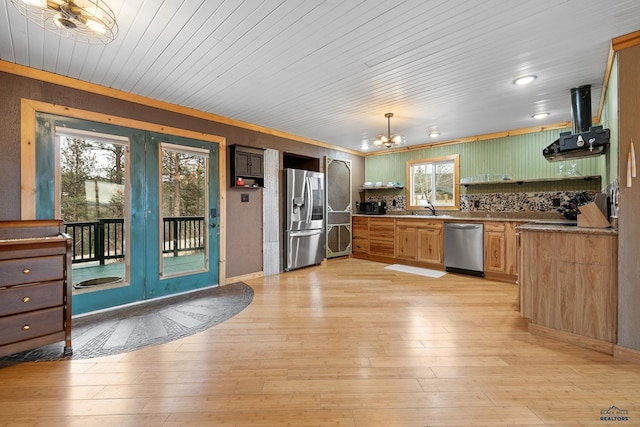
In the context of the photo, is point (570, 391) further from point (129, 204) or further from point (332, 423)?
point (129, 204)

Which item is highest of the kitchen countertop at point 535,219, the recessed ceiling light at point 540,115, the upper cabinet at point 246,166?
the recessed ceiling light at point 540,115

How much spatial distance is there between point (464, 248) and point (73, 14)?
5.24m

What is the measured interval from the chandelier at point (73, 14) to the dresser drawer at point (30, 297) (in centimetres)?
183

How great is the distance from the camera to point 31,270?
82.1 inches

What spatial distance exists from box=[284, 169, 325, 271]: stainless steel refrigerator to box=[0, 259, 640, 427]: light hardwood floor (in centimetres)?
223

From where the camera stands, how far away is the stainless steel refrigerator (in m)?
5.02

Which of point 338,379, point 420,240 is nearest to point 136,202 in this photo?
point 338,379

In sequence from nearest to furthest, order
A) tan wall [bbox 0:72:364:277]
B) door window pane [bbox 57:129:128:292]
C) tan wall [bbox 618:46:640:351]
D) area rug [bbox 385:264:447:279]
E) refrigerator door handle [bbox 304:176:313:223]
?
tan wall [bbox 618:46:640:351], tan wall [bbox 0:72:364:277], door window pane [bbox 57:129:128:292], area rug [bbox 385:264:447:279], refrigerator door handle [bbox 304:176:313:223]

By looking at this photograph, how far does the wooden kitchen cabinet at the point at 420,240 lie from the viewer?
503 cm

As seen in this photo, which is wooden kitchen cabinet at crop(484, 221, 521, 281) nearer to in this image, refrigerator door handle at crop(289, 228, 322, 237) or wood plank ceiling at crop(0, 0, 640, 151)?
wood plank ceiling at crop(0, 0, 640, 151)

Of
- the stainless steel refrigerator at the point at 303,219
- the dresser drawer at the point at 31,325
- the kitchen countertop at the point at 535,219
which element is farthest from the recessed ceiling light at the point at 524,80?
the dresser drawer at the point at 31,325

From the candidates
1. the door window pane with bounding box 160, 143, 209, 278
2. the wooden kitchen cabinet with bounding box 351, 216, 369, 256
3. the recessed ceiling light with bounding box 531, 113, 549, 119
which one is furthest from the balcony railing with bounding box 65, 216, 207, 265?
the recessed ceiling light with bounding box 531, 113, 549, 119

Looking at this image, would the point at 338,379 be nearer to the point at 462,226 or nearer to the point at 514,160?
the point at 462,226

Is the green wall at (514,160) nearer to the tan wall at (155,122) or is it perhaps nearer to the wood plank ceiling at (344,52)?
the wood plank ceiling at (344,52)
